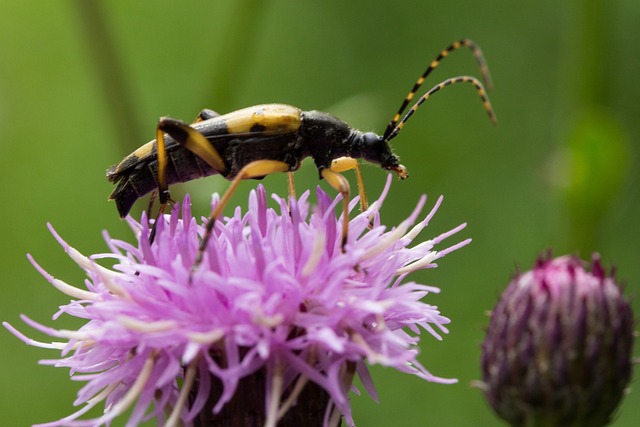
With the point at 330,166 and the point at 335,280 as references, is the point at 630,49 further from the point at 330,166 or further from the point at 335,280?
the point at 335,280

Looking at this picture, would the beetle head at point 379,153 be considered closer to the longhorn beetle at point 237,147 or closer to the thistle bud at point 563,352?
the longhorn beetle at point 237,147

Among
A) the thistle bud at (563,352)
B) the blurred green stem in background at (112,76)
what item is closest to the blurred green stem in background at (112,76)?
the blurred green stem in background at (112,76)

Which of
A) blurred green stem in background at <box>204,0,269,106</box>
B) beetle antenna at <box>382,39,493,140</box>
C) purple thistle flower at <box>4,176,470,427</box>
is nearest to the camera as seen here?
purple thistle flower at <box>4,176,470,427</box>

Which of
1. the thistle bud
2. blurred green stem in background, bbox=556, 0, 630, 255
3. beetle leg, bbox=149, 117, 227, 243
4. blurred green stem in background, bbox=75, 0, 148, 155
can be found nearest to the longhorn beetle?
beetle leg, bbox=149, 117, 227, 243

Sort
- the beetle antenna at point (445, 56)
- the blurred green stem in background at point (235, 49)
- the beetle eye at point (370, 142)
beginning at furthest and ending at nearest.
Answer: the blurred green stem in background at point (235, 49)
the beetle eye at point (370, 142)
the beetle antenna at point (445, 56)

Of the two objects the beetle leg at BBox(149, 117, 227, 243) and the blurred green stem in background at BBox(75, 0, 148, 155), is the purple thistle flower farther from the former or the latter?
the blurred green stem in background at BBox(75, 0, 148, 155)

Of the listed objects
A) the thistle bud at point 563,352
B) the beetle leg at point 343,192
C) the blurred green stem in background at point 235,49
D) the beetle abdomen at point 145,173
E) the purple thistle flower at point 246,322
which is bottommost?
the thistle bud at point 563,352

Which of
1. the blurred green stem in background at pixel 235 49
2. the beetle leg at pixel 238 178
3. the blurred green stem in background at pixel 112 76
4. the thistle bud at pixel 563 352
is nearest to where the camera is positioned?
the thistle bud at pixel 563 352

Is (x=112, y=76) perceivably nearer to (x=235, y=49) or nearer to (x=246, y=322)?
(x=235, y=49)
